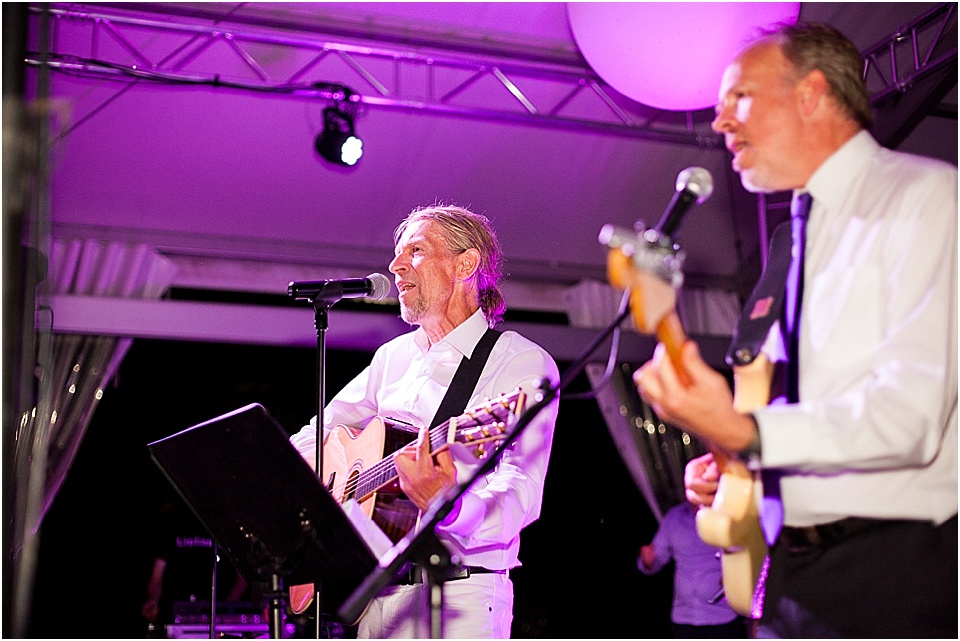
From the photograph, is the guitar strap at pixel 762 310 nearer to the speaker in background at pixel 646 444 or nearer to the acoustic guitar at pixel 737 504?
the acoustic guitar at pixel 737 504

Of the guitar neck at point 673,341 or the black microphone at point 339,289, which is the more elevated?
the black microphone at point 339,289

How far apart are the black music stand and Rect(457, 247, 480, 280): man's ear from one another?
1.25 meters

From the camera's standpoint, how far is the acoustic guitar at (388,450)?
264 cm

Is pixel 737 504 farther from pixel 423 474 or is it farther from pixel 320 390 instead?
pixel 320 390

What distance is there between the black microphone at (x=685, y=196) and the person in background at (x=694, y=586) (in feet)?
15.5

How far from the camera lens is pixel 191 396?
7.73 metres

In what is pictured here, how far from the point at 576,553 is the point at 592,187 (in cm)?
314

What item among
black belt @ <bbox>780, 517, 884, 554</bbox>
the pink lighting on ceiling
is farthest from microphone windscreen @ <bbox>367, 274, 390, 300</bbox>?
the pink lighting on ceiling

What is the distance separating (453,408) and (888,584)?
1607 millimetres

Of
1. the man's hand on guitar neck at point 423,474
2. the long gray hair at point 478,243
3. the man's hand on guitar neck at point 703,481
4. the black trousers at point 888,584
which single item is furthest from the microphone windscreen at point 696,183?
the long gray hair at point 478,243

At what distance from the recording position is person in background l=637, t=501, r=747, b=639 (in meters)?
6.35

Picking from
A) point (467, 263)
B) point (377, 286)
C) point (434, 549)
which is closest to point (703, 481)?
point (434, 549)

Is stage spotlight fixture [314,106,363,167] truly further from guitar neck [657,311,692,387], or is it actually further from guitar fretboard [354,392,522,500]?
guitar neck [657,311,692,387]

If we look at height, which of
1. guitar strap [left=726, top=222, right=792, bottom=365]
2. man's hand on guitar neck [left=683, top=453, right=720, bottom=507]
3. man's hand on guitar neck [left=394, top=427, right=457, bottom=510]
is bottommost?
man's hand on guitar neck [left=683, top=453, right=720, bottom=507]
